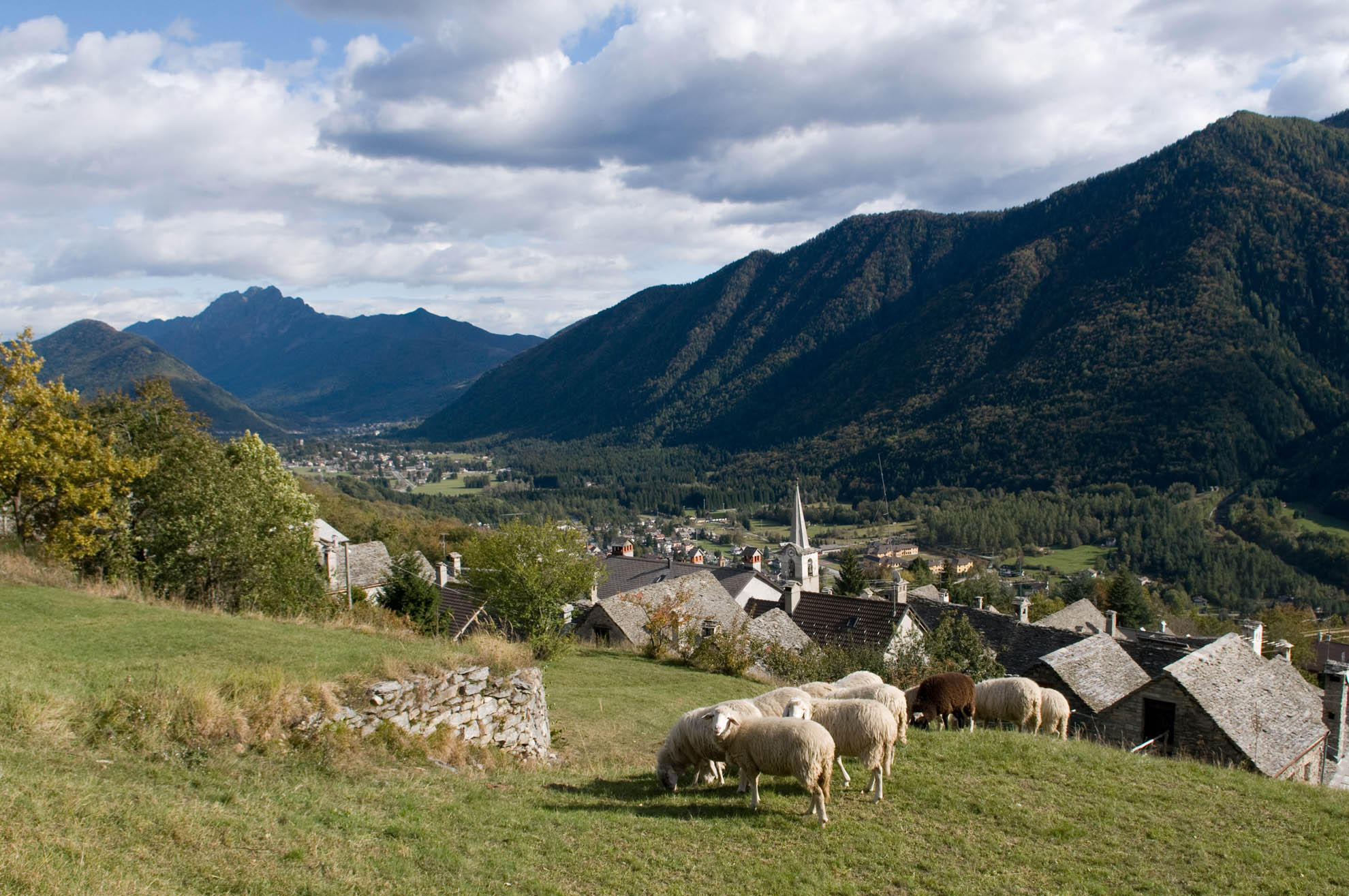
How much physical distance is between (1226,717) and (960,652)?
8.44 meters

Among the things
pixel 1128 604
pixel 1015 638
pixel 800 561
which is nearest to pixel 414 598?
pixel 1015 638

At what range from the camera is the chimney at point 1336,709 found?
30969mm

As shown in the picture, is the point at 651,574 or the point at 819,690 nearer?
the point at 819,690

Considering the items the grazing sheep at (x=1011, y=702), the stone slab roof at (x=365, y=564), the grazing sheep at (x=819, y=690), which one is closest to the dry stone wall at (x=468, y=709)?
the grazing sheep at (x=819, y=690)

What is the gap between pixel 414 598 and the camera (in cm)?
3148

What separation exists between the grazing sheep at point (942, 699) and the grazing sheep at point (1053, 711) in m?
2.38

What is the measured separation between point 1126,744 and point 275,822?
24.2m

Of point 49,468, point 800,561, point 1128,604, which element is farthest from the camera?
point 1128,604

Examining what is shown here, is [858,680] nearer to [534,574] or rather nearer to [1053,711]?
[1053,711]

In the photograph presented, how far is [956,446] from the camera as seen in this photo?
18725 centimetres

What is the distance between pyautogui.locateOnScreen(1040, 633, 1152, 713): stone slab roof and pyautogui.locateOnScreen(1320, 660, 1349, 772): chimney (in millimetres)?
8766

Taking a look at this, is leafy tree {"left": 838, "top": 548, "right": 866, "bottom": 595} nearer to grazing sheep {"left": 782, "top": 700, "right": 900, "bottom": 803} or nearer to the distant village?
the distant village

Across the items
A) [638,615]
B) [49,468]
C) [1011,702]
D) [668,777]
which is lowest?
[638,615]

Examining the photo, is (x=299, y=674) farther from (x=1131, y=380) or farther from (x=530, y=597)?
(x=1131, y=380)
